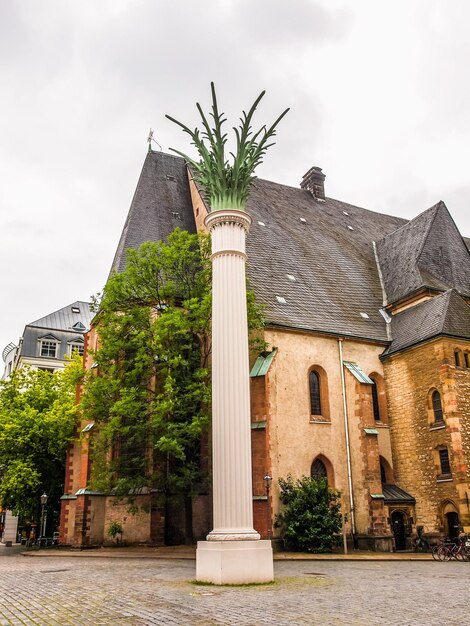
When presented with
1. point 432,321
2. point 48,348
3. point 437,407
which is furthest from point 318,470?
point 48,348

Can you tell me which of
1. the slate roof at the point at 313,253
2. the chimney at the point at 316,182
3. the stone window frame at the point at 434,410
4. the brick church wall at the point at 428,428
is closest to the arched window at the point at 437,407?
the stone window frame at the point at 434,410

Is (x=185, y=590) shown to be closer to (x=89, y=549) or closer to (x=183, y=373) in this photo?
(x=183, y=373)

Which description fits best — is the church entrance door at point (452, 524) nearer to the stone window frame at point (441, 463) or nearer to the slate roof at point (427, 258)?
the stone window frame at point (441, 463)

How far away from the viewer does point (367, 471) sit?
24.3 m

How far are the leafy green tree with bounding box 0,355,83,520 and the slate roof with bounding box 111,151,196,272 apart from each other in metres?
6.68

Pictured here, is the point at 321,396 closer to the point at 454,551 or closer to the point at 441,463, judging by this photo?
the point at 441,463

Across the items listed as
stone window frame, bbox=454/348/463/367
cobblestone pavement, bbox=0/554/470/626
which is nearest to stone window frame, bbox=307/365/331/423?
stone window frame, bbox=454/348/463/367

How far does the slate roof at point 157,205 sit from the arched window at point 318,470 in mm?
11886

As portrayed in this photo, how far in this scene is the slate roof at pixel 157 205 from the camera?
28.9 meters

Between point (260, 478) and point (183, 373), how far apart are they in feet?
15.3

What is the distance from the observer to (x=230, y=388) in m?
13.5

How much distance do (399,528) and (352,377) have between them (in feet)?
21.2

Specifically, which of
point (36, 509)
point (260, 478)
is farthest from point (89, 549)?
point (36, 509)

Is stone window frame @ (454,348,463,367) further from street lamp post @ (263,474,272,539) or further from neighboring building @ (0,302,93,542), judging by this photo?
neighboring building @ (0,302,93,542)
